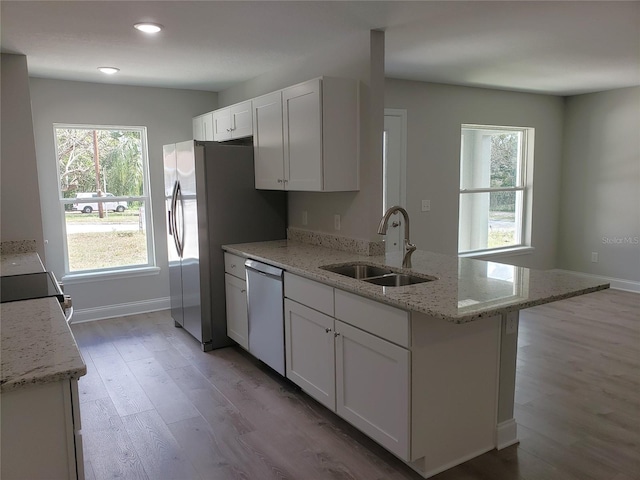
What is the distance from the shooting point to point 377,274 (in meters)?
3.03

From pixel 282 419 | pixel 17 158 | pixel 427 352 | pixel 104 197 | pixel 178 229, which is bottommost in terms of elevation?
pixel 282 419

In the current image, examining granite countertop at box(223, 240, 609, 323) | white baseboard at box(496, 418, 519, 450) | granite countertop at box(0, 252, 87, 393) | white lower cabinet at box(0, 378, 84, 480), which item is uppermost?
granite countertop at box(0, 252, 87, 393)

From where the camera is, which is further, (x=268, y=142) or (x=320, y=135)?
(x=268, y=142)

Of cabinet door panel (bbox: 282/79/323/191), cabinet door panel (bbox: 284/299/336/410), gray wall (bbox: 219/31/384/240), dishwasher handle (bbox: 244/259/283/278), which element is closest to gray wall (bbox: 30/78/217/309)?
gray wall (bbox: 219/31/384/240)

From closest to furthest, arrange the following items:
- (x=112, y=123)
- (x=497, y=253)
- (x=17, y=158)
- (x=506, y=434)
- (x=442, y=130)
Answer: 1. (x=506, y=434)
2. (x=17, y=158)
3. (x=112, y=123)
4. (x=442, y=130)
5. (x=497, y=253)

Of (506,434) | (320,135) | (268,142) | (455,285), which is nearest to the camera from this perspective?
(455,285)

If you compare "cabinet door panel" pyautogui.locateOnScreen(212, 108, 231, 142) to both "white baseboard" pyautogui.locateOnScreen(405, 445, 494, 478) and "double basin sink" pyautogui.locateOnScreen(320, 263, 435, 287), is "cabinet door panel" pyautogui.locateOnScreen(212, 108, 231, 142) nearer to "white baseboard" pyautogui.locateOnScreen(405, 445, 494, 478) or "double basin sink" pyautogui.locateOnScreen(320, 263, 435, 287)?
"double basin sink" pyautogui.locateOnScreen(320, 263, 435, 287)

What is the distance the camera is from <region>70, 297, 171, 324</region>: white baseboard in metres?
4.74

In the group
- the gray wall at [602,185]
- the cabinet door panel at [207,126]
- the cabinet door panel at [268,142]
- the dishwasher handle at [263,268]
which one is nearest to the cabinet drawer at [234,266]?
the dishwasher handle at [263,268]

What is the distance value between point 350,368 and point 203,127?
10.6ft

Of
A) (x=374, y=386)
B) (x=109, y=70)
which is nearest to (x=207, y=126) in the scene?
(x=109, y=70)

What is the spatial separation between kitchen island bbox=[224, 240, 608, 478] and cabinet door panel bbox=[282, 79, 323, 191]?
76 cm

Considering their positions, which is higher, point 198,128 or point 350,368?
point 198,128

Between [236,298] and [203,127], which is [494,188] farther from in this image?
[236,298]
